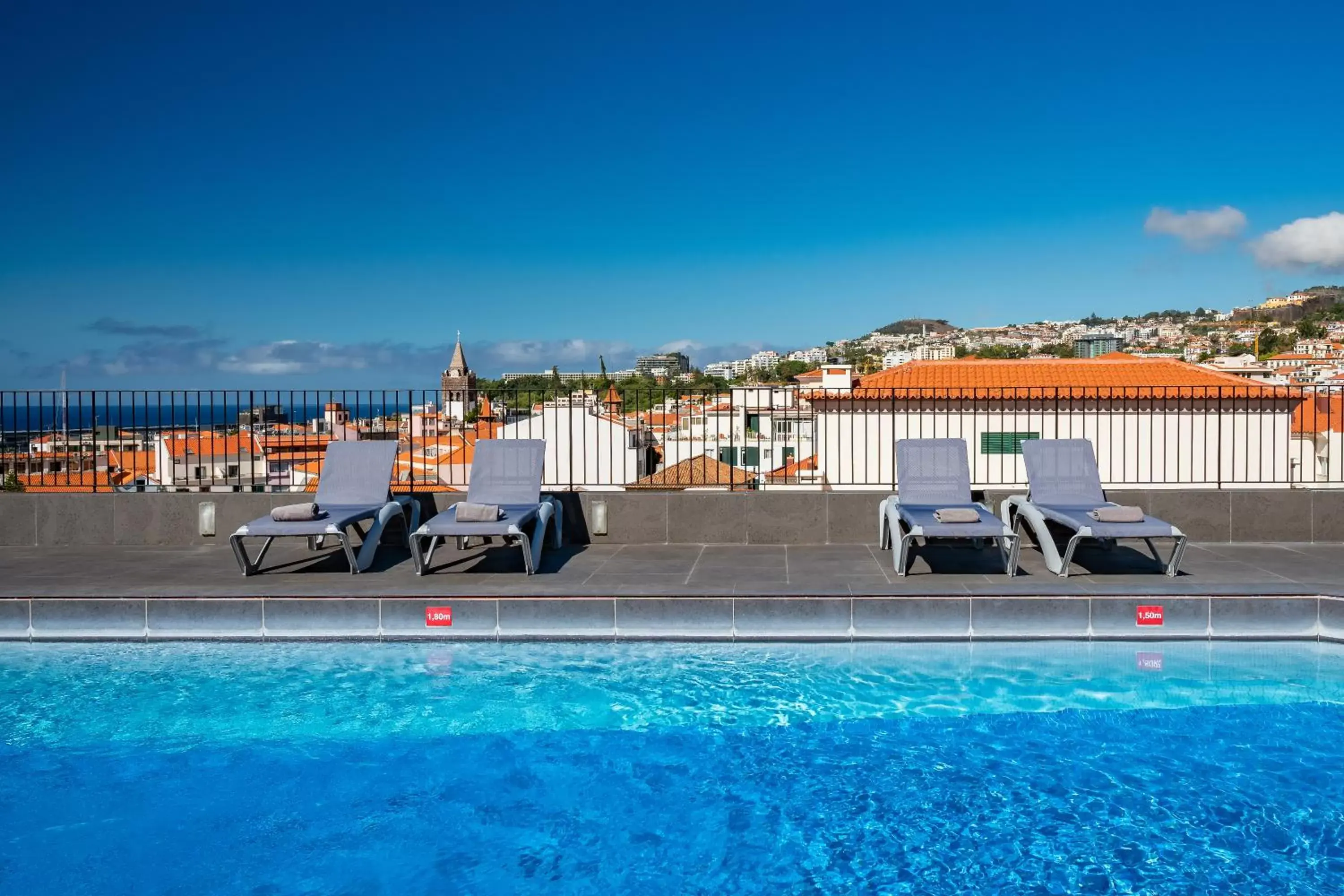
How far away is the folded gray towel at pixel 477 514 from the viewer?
721 cm

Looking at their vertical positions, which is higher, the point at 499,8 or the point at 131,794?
the point at 499,8

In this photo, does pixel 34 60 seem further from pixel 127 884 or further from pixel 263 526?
pixel 127 884

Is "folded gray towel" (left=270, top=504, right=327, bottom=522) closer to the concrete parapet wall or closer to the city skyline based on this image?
the concrete parapet wall

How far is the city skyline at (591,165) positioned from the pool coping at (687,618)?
10.4 feet

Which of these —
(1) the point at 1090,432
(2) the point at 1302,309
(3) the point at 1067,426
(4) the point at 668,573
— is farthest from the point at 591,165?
(2) the point at 1302,309

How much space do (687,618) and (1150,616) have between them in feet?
10.7

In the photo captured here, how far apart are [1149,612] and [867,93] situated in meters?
23.1

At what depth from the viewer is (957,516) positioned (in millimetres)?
6918

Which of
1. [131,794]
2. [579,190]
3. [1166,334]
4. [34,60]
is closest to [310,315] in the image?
[579,190]

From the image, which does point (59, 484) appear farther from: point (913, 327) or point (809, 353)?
point (809, 353)

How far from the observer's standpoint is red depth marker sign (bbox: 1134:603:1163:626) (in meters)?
6.14

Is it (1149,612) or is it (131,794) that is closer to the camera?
(131,794)

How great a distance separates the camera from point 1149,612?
20.2 ft

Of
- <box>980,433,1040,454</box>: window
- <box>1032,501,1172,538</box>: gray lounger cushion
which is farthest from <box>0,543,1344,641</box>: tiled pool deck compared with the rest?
<box>980,433,1040,454</box>: window
